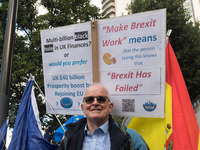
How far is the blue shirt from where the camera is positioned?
2012 mm

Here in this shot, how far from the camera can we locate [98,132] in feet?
6.85

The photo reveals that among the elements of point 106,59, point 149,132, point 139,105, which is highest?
point 106,59

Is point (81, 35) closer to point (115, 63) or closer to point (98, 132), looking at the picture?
point (115, 63)

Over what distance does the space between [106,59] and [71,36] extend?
0.64 metres

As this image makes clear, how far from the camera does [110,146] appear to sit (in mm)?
1993

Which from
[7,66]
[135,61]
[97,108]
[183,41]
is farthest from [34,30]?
[97,108]

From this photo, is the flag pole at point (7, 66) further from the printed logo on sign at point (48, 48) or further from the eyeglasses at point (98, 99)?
the eyeglasses at point (98, 99)

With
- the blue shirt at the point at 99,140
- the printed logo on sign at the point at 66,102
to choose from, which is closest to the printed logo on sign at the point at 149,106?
the blue shirt at the point at 99,140

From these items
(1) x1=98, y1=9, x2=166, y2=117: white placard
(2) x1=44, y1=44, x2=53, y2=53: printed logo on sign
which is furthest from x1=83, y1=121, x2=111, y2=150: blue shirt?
(2) x1=44, y1=44, x2=53, y2=53: printed logo on sign

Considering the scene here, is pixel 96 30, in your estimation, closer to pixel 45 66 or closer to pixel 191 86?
pixel 45 66

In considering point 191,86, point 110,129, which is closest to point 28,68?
point 110,129

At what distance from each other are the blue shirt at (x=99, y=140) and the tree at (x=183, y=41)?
472 inches

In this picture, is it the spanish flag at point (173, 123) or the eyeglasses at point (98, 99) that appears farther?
the spanish flag at point (173, 123)

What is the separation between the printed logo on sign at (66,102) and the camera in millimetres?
3131
